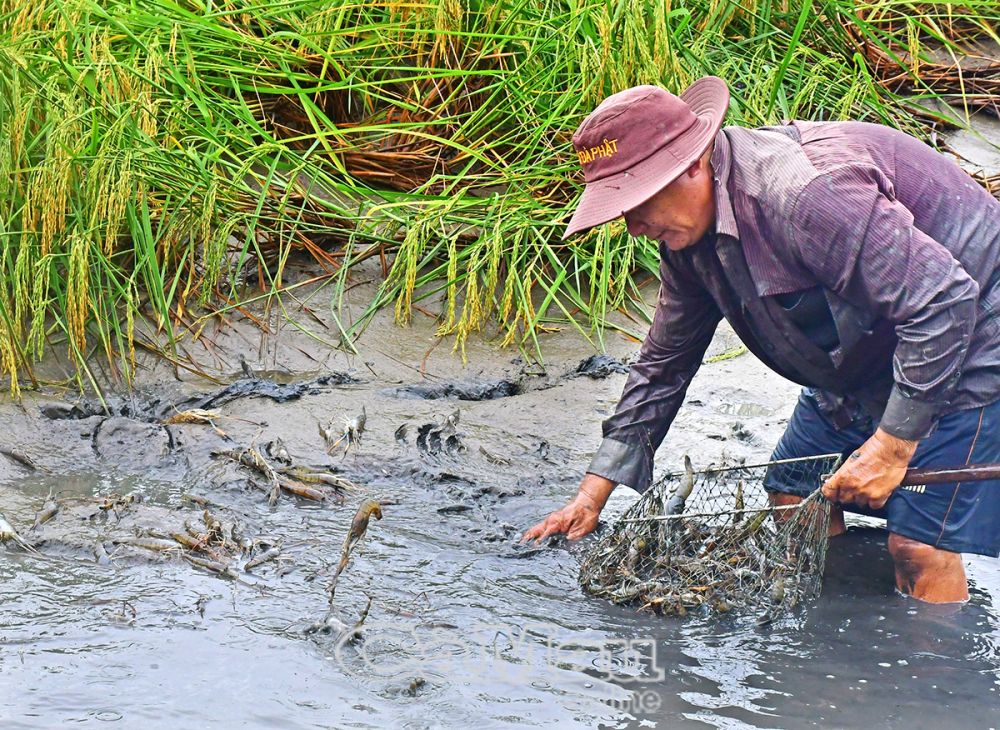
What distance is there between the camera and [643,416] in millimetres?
3924

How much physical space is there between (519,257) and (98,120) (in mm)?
1916

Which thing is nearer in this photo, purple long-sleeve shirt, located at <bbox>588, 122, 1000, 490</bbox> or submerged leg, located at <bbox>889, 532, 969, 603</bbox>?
purple long-sleeve shirt, located at <bbox>588, 122, 1000, 490</bbox>

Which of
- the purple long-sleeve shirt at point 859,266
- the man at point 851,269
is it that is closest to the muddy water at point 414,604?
the man at point 851,269

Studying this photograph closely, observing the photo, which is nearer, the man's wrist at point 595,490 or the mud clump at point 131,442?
the man's wrist at point 595,490

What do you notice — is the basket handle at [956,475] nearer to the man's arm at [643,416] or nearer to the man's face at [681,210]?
the man's arm at [643,416]

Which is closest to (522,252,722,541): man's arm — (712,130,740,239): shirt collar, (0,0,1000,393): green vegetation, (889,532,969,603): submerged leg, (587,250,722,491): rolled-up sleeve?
(587,250,722,491): rolled-up sleeve

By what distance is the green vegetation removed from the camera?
4992 millimetres

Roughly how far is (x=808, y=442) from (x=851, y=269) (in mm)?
1037

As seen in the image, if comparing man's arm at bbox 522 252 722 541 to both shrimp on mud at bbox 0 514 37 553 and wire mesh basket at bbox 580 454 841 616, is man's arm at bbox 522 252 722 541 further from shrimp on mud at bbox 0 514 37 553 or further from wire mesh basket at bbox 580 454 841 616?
→ shrimp on mud at bbox 0 514 37 553

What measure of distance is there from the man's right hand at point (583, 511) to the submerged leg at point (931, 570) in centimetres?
91

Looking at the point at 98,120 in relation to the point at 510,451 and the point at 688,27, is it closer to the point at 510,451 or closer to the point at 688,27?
the point at 510,451

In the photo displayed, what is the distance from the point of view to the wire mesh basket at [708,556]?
11.7ft

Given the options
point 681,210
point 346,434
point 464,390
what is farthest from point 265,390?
point 681,210

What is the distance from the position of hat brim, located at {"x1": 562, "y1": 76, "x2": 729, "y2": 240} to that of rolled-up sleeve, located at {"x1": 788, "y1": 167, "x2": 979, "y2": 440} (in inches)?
12.0
